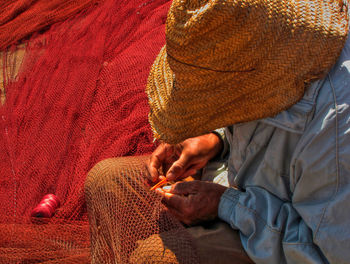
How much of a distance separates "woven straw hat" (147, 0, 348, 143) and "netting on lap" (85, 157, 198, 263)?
453 mm

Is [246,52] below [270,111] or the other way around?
the other way around

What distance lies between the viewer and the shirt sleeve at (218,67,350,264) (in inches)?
45.8

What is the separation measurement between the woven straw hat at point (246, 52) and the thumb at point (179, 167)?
411 mm

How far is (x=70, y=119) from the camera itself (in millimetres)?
2391

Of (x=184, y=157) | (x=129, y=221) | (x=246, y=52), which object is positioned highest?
(x=246, y=52)

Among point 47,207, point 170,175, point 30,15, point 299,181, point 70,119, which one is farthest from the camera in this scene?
point 30,15

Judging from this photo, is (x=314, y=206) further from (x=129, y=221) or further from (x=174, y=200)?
(x=129, y=221)

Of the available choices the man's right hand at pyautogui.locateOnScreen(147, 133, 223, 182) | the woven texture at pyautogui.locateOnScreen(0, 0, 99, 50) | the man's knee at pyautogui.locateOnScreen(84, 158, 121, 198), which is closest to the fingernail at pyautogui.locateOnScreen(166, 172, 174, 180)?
the man's right hand at pyautogui.locateOnScreen(147, 133, 223, 182)

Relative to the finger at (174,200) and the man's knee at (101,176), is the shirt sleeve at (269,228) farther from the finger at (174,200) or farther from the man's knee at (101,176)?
the man's knee at (101,176)

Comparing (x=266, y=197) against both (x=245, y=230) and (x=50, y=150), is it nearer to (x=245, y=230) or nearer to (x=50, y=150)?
(x=245, y=230)

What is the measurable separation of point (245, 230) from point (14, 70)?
2368 mm

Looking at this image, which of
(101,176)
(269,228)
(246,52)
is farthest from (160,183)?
(246,52)

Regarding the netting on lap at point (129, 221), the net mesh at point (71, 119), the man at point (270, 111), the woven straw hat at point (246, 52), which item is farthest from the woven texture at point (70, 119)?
the woven straw hat at point (246, 52)

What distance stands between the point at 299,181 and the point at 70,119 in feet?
5.21
